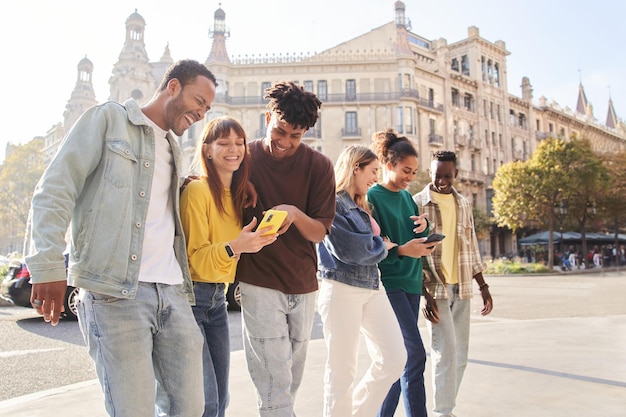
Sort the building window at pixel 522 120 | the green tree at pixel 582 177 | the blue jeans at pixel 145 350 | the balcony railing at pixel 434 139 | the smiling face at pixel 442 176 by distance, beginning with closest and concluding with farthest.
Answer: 1. the blue jeans at pixel 145 350
2. the smiling face at pixel 442 176
3. the green tree at pixel 582 177
4. the balcony railing at pixel 434 139
5. the building window at pixel 522 120

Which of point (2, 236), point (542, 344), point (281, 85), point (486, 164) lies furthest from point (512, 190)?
point (2, 236)

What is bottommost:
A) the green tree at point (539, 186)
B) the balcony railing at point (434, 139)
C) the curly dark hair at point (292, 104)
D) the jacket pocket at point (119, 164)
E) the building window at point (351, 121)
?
the jacket pocket at point (119, 164)

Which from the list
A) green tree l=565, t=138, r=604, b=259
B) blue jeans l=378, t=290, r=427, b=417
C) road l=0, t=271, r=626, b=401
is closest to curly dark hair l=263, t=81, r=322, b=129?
blue jeans l=378, t=290, r=427, b=417

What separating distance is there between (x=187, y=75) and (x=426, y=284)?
97.1 inches

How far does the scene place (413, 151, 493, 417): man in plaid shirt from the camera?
145 inches

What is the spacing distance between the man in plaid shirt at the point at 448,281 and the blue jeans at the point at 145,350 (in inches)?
80.5

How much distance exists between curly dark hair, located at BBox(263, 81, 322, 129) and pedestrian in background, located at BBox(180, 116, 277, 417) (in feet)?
0.82

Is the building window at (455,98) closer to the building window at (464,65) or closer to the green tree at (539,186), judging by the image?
the building window at (464,65)

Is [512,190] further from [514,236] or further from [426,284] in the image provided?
[426,284]

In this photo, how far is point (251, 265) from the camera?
2.75m

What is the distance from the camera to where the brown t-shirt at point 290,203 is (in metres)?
2.73

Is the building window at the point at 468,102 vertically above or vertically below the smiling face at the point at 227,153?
above

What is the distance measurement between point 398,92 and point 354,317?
4250cm

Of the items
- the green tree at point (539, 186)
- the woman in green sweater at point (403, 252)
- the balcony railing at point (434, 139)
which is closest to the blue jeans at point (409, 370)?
the woman in green sweater at point (403, 252)
